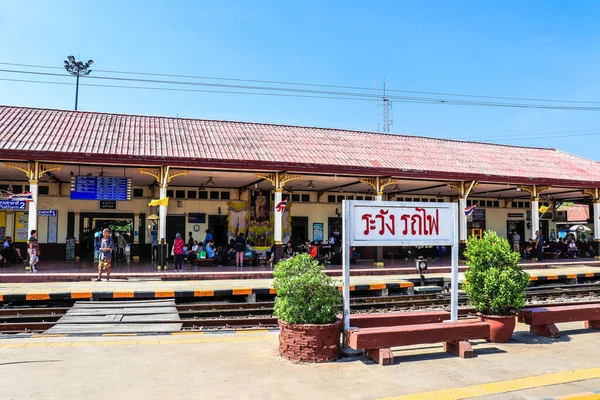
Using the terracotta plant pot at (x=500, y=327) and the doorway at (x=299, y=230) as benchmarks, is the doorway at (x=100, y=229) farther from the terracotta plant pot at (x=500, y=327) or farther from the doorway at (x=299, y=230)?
the terracotta plant pot at (x=500, y=327)

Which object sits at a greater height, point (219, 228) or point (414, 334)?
point (219, 228)

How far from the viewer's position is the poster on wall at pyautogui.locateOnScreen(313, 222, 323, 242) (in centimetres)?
2123

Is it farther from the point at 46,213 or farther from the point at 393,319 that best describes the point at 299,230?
the point at 393,319

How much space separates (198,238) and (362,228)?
557 inches

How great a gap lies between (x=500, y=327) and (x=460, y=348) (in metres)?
1.12

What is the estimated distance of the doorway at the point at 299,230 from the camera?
20953 mm

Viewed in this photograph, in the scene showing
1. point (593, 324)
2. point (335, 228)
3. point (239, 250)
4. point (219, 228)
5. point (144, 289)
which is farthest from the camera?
point (335, 228)

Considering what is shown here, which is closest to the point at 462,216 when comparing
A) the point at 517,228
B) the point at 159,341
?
the point at 517,228

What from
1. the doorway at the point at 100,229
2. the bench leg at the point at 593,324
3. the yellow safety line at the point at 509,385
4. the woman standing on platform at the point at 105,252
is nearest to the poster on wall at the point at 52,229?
the doorway at the point at 100,229

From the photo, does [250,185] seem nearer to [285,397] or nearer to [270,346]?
[270,346]

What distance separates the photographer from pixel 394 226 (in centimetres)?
662

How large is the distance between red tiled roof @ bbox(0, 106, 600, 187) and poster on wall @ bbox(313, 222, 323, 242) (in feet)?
12.7

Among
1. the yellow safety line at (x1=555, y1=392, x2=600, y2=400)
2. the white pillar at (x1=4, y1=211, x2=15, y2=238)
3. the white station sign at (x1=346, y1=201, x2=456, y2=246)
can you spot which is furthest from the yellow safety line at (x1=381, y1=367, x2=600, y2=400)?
the white pillar at (x1=4, y1=211, x2=15, y2=238)

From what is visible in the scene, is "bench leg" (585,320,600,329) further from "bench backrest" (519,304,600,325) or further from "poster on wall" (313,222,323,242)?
"poster on wall" (313,222,323,242)
